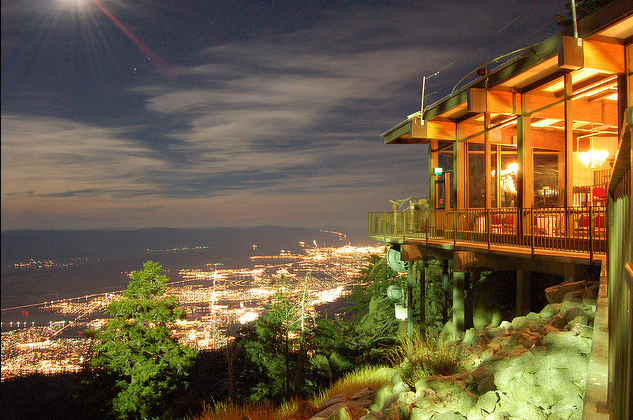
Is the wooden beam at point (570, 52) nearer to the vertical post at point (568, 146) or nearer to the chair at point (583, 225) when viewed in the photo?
the vertical post at point (568, 146)

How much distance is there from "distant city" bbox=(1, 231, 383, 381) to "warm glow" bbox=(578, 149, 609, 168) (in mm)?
30571

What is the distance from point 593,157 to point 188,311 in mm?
41208

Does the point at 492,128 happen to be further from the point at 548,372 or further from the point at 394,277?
the point at 394,277

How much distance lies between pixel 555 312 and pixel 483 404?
3266mm

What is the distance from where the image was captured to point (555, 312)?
23.8 ft

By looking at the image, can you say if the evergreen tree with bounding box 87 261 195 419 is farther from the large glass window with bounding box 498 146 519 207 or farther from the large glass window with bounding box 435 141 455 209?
the large glass window with bounding box 498 146 519 207

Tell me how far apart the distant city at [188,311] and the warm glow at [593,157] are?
3057 centimetres

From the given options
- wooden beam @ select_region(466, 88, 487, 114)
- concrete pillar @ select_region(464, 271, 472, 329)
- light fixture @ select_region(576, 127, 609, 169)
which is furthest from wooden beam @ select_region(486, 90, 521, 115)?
concrete pillar @ select_region(464, 271, 472, 329)

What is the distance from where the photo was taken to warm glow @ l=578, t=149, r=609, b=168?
11047 mm

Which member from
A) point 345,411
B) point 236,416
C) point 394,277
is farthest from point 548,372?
point 394,277

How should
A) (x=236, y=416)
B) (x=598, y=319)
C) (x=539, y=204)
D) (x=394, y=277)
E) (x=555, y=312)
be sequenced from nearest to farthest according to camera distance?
(x=598, y=319), (x=555, y=312), (x=236, y=416), (x=539, y=204), (x=394, y=277)

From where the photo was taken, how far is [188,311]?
45.5m

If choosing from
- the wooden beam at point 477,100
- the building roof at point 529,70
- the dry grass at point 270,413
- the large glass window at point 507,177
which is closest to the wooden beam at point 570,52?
the building roof at point 529,70

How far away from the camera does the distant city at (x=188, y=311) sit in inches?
1950
